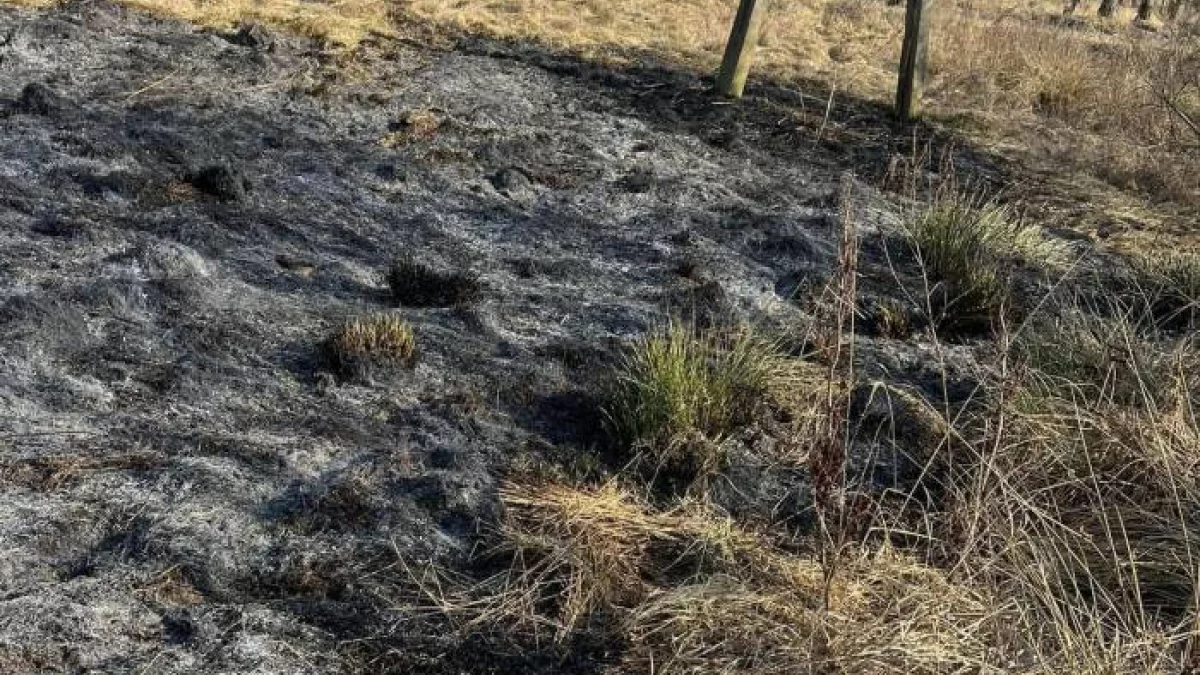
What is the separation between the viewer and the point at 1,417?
430cm

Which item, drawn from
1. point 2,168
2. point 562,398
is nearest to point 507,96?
point 2,168

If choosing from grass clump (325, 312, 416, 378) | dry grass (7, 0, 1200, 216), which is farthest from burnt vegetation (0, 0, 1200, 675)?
dry grass (7, 0, 1200, 216)

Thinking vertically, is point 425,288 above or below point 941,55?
below

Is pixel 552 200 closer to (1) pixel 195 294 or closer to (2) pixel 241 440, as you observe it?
(1) pixel 195 294

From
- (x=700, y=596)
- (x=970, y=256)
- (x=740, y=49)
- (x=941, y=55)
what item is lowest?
(x=700, y=596)

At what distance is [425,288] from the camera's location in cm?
574

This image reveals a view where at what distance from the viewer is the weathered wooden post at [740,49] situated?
9.52m

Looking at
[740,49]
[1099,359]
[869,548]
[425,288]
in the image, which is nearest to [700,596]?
[869,548]

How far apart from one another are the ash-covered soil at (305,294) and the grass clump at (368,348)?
71 millimetres

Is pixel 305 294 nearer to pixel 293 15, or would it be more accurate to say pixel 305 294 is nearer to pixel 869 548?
pixel 869 548

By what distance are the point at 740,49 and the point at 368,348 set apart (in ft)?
17.8

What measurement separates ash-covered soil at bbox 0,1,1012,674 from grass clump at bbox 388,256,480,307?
4.1 inches

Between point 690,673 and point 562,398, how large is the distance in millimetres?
1827

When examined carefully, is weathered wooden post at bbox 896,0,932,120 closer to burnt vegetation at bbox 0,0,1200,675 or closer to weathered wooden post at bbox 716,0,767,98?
burnt vegetation at bbox 0,0,1200,675
